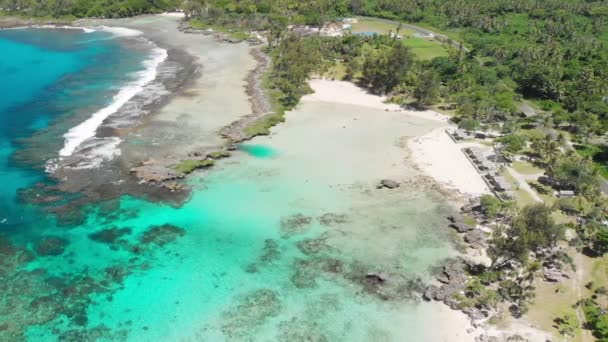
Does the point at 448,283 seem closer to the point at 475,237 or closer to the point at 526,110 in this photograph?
the point at 475,237

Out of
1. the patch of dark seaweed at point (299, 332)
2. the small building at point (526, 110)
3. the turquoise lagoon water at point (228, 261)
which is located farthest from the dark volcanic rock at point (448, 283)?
the small building at point (526, 110)

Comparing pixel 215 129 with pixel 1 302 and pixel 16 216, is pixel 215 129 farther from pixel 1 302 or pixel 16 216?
pixel 1 302

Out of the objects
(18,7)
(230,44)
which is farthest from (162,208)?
(18,7)

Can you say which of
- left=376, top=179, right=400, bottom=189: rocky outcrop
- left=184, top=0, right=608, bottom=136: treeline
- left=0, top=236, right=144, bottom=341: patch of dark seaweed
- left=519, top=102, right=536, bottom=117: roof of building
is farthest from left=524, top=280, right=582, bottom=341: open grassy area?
left=519, top=102, right=536, bottom=117: roof of building

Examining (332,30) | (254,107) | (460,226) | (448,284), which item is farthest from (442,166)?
(332,30)

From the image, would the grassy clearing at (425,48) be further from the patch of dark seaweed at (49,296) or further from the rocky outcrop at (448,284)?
the patch of dark seaweed at (49,296)

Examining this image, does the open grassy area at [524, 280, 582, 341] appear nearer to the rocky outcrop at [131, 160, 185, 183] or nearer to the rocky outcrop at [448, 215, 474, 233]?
the rocky outcrop at [448, 215, 474, 233]
